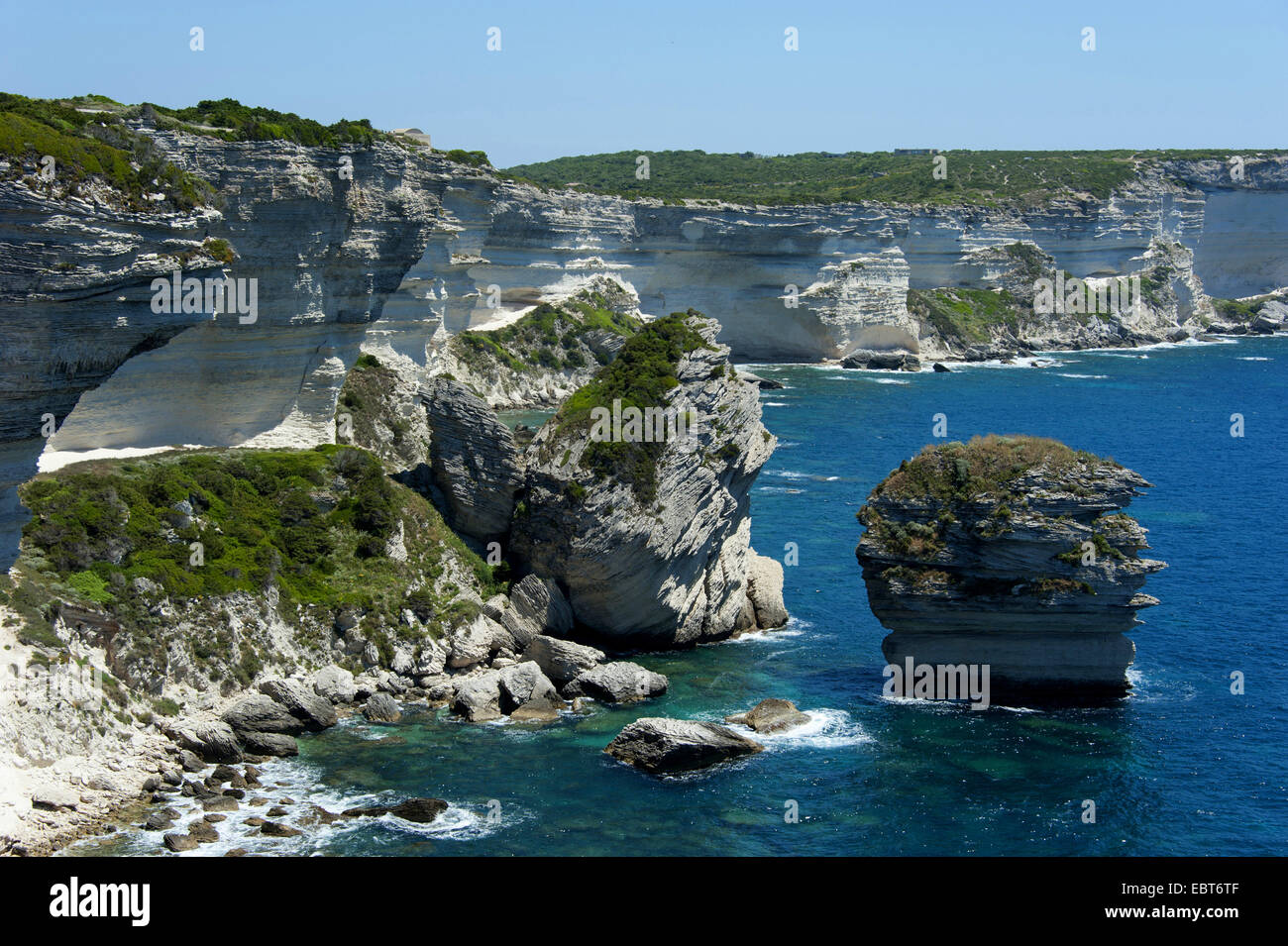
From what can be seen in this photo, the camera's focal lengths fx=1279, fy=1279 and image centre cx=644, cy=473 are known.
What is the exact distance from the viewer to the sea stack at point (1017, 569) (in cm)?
4312

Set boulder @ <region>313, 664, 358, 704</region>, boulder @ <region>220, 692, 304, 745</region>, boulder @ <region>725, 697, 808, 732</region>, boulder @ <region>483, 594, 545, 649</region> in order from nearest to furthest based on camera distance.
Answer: boulder @ <region>220, 692, 304, 745</region> < boulder @ <region>725, 697, 808, 732</region> < boulder @ <region>313, 664, 358, 704</region> < boulder @ <region>483, 594, 545, 649</region>

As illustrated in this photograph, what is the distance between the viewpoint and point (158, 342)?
40.6 m

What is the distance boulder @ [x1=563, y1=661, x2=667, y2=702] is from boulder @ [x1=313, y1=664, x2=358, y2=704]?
23.8 ft

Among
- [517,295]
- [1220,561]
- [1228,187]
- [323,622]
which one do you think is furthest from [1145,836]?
[1228,187]

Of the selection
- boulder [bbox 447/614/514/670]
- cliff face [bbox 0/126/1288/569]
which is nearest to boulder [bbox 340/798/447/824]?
boulder [bbox 447/614/514/670]

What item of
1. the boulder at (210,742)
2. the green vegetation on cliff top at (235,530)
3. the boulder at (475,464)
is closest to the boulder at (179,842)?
the boulder at (210,742)

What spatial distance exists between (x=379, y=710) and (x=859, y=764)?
15450 mm

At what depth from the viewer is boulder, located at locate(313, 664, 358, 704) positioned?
42375 millimetres

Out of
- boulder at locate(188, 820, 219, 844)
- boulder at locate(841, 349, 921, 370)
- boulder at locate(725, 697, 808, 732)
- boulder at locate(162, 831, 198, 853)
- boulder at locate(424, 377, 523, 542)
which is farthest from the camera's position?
boulder at locate(841, 349, 921, 370)

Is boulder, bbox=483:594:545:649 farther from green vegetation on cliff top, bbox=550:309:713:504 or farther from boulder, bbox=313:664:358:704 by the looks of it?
boulder, bbox=313:664:358:704

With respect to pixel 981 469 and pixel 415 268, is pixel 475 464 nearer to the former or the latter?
pixel 981 469

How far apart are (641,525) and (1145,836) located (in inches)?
815

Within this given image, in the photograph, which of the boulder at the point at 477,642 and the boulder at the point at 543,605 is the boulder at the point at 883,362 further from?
the boulder at the point at 477,642

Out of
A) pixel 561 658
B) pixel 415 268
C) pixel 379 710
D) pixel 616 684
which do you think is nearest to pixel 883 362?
pixel 415 268
